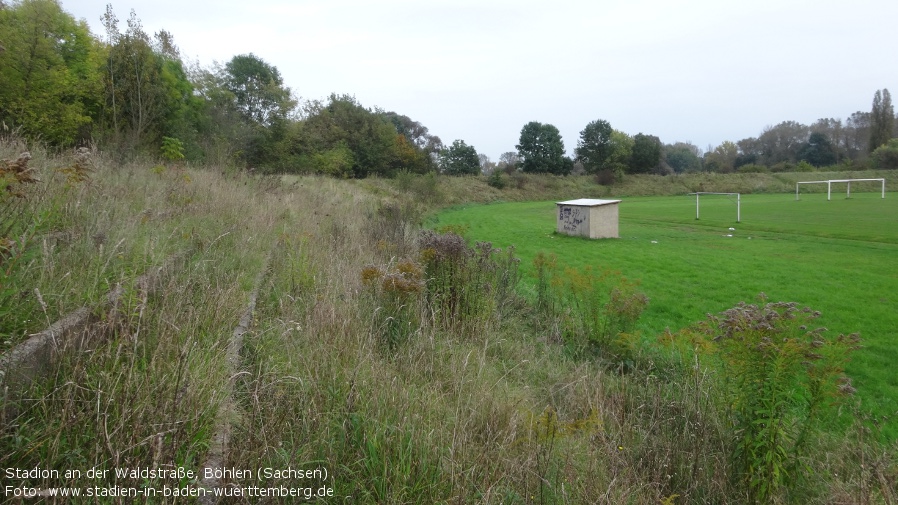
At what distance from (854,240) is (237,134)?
96.0 feet

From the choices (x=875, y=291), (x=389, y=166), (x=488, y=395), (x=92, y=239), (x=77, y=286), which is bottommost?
(x=875, y=291)

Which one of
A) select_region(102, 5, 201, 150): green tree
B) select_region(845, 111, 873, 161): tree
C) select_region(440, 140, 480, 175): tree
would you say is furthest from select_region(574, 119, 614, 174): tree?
select_region(102, 5, 201, 150): green tree

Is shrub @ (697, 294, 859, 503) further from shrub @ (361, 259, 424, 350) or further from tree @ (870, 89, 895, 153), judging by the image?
tree @ (870, 89, 895, 153)

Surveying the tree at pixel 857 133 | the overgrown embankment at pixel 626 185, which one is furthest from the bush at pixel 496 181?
the tree at pixel 857 133

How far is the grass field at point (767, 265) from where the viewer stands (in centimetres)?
711

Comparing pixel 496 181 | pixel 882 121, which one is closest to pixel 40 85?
pixel 496 181

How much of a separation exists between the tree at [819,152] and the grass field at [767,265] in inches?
2835

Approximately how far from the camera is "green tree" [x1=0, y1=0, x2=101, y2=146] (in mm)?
14438

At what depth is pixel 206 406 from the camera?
7.68 ft

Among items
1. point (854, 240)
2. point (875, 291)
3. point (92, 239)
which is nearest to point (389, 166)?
point (854, 240)

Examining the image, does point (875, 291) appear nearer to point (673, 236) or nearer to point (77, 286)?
point (673, 236)

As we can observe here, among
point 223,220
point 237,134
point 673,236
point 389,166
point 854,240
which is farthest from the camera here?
point 389,166

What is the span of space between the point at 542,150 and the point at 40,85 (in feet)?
197

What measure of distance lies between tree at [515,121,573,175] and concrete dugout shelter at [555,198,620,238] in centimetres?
5083
